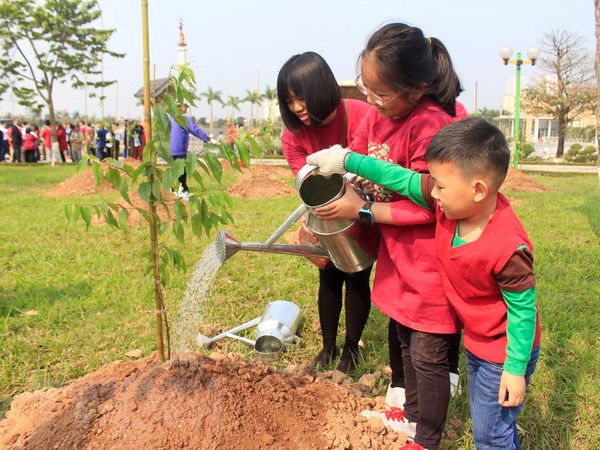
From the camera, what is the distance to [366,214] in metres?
1.78

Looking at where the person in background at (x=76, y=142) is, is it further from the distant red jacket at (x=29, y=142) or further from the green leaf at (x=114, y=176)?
the green leaf at (x=114, y=176)

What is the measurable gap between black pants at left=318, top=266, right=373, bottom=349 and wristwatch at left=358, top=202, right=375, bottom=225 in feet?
2.10

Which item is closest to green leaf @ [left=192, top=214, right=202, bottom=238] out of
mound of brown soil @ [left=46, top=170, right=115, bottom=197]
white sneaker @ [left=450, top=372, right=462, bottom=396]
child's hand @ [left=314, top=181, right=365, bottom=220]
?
child's hand @ [left=314, top=181, right=365, bottom=220]

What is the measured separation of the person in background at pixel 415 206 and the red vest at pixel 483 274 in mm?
105

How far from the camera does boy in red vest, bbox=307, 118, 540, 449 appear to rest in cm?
145

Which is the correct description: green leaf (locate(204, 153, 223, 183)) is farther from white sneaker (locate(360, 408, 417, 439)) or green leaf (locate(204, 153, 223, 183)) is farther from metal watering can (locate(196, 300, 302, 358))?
metal watering can (locate(196, 300, 302, 358))

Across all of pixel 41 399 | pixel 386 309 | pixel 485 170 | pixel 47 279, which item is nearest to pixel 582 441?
pixel 386 309

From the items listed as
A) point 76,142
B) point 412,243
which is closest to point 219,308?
point 412,243

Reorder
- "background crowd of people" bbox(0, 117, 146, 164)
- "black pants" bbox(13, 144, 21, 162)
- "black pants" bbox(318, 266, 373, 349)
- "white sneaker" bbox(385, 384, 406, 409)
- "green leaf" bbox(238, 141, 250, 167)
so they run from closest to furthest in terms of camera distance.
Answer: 1. "green leaf" bbox(238, 141, 250, 167)
2. "white sneaker" bbox(385, 384, 406, 409)
3. "black pants" bbox(318, 266, 373, 349)
4. "background crowd of people" bbox(0, 117, 146, 164)
5. "black pants" bbox(13, 144, 21, 162)

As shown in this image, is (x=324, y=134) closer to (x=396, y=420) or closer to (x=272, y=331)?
(x=272, y=331)

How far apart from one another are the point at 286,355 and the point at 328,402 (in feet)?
2.36

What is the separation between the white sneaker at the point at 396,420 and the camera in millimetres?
1994

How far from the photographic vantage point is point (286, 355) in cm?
283

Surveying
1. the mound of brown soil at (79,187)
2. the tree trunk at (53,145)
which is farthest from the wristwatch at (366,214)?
the tree trunk at (53,145)
